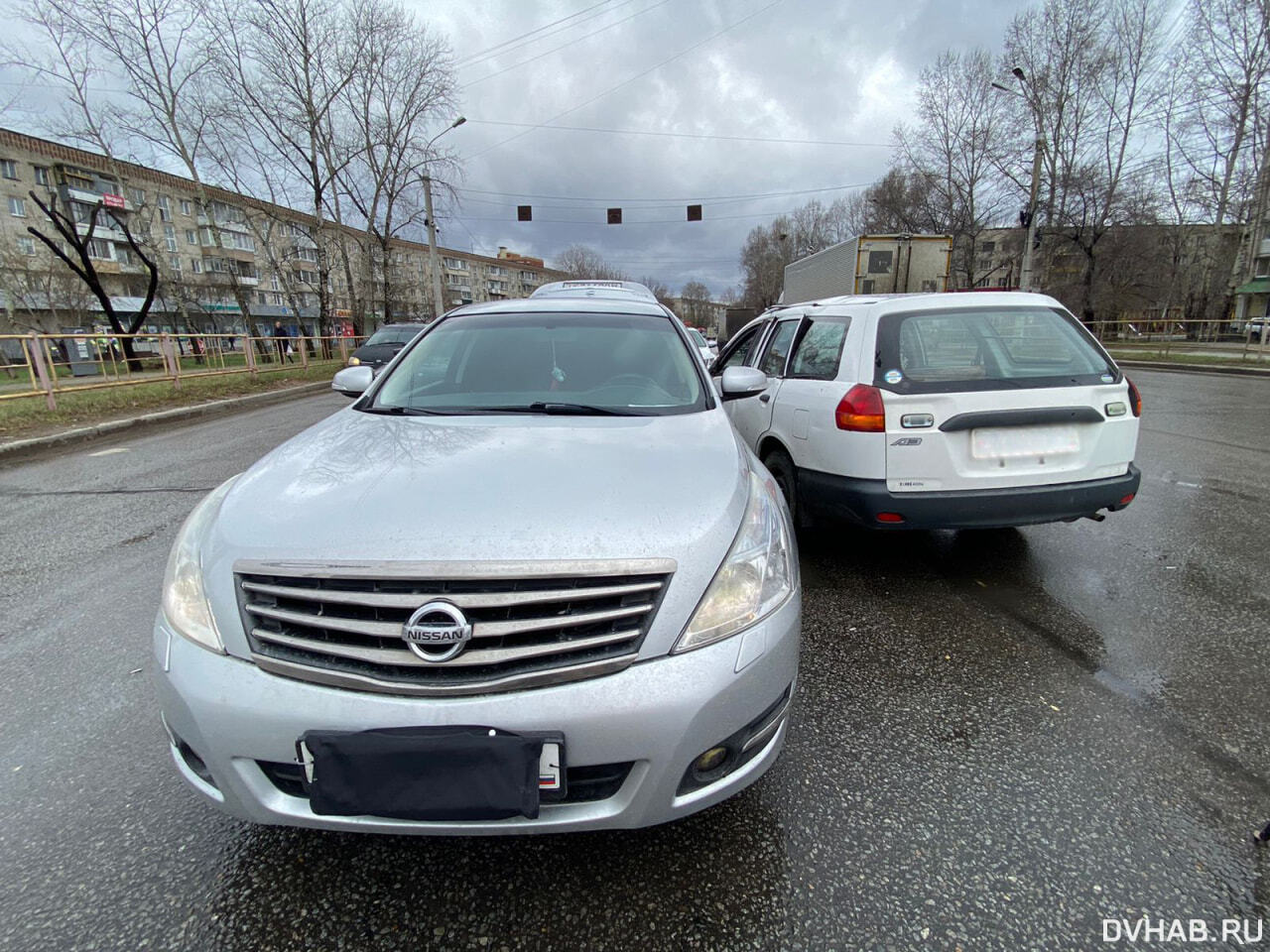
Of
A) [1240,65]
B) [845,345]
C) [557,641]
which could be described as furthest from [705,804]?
[1240,65]

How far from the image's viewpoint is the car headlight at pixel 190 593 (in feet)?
4.64

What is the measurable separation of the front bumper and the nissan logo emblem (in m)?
0.10

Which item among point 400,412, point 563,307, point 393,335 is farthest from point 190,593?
point 393,335

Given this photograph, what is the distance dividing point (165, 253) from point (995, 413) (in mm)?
49908

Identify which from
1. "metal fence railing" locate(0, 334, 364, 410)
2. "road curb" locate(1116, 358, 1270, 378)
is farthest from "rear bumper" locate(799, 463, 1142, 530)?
"road curb" locate(1116, 358, 1270, 378)

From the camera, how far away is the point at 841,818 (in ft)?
5.63

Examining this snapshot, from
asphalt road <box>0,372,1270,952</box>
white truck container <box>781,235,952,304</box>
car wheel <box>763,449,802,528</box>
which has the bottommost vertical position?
asphalt road <box>0,372,1270,952</box>

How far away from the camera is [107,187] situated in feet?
135

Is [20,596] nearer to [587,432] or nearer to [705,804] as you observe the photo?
[587,432]

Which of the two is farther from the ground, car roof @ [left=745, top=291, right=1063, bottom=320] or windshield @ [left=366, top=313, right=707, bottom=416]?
car roof @ [left=745, top=291, right=1063, bottom=320]

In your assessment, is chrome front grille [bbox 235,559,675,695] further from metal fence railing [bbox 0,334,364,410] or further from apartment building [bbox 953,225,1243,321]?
apartment building [bbox 953,225,1243,321]

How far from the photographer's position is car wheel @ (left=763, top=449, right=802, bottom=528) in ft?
12.3

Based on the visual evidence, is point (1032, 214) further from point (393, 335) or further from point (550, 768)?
point (550, 768)

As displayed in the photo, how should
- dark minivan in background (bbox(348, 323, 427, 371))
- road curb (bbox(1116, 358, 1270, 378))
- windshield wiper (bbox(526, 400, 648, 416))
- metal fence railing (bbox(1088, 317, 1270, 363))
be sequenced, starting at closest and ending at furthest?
windshield wiper (bbox(526, 400, 648, 416)) → dark minivan in background (bbox(348, 323, 427, 371)) → road curb (bbox(1116, 358, 1270, 378)) → metal fence railing (bbox(1088, 317, 1270, 363))
